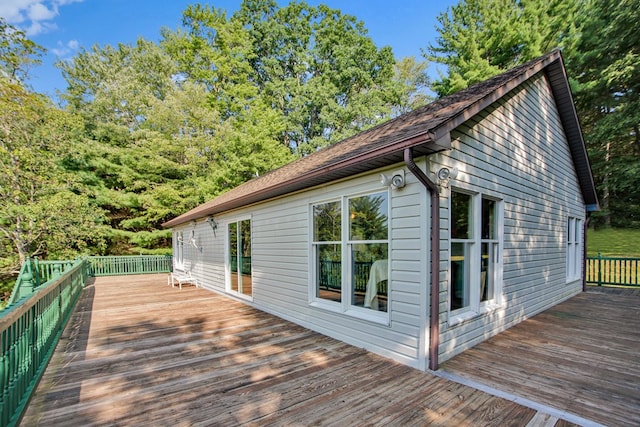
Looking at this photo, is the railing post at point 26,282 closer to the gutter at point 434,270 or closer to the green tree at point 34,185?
the gutter at point 434,270

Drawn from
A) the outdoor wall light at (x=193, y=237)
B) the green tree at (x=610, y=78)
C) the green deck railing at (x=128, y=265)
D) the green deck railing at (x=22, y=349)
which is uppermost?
the green tree at (x=610, y=78)

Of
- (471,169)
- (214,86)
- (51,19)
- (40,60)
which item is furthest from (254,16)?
(471,169)

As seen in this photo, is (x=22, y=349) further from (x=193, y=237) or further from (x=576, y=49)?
(x=576, y=49)

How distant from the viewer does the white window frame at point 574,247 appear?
759 centimetres

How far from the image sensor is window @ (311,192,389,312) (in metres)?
3.95

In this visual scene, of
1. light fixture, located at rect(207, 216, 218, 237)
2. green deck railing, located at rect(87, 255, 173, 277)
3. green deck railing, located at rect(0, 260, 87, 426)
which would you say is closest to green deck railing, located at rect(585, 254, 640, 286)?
light fixture, located at rect(207, 216, 218, 237)

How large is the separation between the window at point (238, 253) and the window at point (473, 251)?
4.92m

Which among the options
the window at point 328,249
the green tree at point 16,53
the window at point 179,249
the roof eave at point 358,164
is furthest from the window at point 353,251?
the green tree at point 16,53

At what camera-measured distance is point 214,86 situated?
61.1 feet

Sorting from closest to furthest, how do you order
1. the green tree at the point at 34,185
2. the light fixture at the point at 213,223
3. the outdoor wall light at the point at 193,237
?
the light fixture at the point at 213,223 < the outdoor wall light at the point at 193,237 < the green tree at the point at 34,185

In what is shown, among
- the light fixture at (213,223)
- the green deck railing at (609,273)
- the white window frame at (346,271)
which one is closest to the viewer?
the white window frame at (346,271)

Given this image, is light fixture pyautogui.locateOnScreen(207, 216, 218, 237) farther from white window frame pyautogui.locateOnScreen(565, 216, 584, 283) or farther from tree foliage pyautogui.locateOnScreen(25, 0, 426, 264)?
white window frame pyautogui.locateOnScreen(565, 216, 584, 283)

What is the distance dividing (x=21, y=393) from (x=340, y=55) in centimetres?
2063

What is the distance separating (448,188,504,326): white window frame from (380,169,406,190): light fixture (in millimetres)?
665
